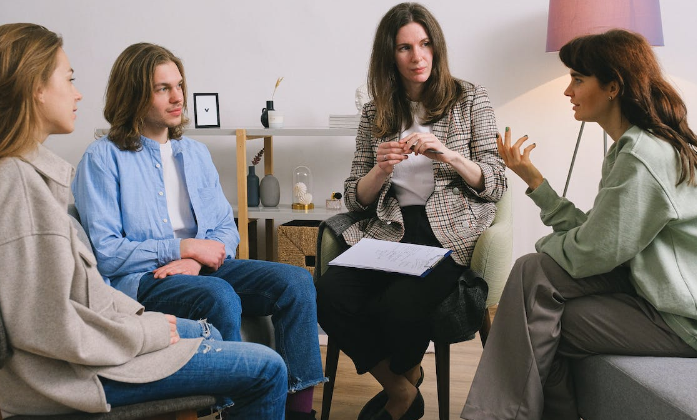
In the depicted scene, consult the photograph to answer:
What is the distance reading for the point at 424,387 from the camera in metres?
2.44

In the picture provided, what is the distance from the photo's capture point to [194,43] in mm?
3617

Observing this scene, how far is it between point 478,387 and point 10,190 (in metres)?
1.15

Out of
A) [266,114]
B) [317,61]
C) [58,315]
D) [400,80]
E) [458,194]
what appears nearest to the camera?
[58,315]

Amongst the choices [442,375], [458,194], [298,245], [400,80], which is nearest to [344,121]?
[298,245]

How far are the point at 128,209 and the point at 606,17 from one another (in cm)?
207

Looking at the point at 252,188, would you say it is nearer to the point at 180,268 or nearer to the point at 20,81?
the point at 180,268

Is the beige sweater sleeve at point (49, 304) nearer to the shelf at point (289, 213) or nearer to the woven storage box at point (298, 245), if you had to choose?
the woven storage box at point (298, 245)

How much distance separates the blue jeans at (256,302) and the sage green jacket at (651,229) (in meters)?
0.76

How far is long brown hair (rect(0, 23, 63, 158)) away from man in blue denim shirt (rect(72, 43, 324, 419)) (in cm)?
63

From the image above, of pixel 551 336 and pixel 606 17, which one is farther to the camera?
pixel 606 17

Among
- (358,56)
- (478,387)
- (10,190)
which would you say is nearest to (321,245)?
(478,387)

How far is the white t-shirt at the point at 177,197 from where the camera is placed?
6.66 ft

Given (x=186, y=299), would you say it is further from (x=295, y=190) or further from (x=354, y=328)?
(x=295, y=190)


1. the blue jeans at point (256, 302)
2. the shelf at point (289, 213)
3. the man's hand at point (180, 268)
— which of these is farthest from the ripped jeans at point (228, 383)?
the shelf at point (289, 213)
